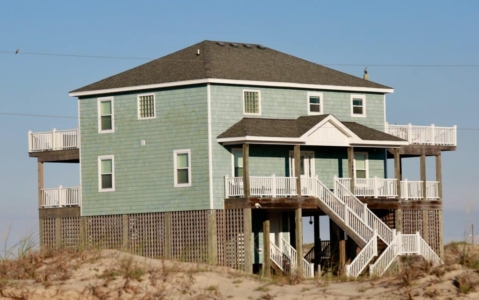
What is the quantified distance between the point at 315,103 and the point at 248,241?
8.17m

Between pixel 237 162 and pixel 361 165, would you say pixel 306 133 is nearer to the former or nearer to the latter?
pixel 237 162

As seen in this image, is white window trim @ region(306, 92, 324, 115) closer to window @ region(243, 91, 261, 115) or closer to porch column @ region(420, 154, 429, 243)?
window @ region(243, 91, 261, 115)

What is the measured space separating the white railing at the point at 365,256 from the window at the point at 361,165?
7.78 m

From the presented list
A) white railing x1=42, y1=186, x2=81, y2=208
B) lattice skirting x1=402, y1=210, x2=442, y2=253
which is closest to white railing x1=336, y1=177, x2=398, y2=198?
lattice skirting x1=402, y1=210, x2=442, y2=253

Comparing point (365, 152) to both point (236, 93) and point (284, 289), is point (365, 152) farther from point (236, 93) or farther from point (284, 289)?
point (284, 289)

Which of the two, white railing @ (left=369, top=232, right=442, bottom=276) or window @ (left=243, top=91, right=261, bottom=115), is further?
window @ (left=243, top=91, right=261, bottom=115)

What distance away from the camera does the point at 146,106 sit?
49.5 m

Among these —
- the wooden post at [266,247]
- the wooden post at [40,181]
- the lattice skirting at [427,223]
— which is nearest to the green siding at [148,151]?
the wooden post at [40,181]

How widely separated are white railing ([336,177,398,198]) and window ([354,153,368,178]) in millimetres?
1536

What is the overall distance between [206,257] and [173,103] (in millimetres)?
6709

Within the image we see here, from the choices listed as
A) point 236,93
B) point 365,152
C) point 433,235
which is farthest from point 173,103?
point 433,235

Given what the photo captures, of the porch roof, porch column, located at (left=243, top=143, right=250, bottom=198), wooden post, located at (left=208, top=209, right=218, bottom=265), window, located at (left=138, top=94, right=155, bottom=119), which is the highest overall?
window, located at (left=138, top=94, right=155, bottom=119)

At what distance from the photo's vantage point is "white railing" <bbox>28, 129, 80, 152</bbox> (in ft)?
171

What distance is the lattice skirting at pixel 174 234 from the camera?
154 feet
